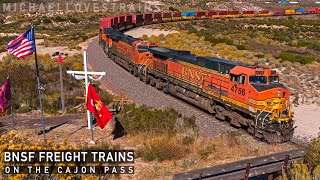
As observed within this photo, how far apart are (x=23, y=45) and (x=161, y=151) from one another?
25.2 feet

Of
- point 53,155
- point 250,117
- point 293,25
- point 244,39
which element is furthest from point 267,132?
point 293,25

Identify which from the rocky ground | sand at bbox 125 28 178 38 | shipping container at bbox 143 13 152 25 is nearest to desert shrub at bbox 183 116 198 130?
the rocky ground

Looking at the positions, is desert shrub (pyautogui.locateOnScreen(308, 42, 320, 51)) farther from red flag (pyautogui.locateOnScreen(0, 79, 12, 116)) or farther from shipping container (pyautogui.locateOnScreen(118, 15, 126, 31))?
red flag (pyautogui.locateOnScreen(0, 79, 12, 116))

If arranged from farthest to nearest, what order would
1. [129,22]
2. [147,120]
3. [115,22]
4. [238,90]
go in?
[129,22] → [115,22] → [238,90] → [147,120]

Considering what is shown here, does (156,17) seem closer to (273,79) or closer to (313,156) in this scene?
(273,79)

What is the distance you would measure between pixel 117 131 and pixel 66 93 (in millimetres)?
9553

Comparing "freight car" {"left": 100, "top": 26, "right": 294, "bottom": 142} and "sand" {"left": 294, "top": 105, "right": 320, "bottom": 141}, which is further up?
"freight car" {"left": 100, "top": 26, "right": 294, "bottom": 142}

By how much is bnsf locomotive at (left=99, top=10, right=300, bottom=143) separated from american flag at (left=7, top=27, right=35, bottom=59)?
1060 cm

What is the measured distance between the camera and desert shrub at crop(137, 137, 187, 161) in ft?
47.2

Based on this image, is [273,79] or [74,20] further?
[74,20]

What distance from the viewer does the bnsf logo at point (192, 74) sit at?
911 inches

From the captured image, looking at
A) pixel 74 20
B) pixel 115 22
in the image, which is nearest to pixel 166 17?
pixel 115 22

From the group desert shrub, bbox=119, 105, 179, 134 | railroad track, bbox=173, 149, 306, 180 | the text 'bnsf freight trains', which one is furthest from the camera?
the text 'bnsf freight trains'

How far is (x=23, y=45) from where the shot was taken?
612 inches
